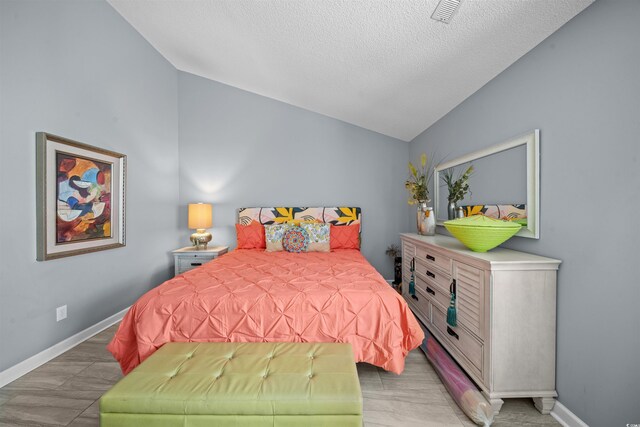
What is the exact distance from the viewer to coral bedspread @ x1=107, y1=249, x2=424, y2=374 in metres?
1.66

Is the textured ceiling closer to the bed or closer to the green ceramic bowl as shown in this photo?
the green ceramic bowl

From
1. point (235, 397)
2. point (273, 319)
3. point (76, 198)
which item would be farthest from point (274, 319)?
point (76, 198)

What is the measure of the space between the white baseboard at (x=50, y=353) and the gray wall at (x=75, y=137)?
0.05 metres

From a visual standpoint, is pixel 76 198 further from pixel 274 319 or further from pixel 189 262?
pixel 274 319

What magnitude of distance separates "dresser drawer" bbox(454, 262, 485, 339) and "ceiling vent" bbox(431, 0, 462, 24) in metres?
1.57

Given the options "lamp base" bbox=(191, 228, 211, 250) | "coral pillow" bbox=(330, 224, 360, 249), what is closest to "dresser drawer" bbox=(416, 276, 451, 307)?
"coral pillow" bbox=(330, 224, 360, 249)

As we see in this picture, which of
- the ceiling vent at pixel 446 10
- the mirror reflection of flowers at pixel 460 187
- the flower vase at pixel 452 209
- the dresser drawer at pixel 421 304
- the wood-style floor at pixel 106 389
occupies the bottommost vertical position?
the wood-style floor at pixel 106 389

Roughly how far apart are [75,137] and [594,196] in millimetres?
3743

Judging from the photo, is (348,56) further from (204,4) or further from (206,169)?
(206,169)

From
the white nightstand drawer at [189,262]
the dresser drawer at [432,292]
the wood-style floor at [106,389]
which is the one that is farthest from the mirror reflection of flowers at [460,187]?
the white nightstand drawer at [189,262]

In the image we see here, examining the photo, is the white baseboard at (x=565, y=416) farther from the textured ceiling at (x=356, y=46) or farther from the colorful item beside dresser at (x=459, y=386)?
the textured ceiling at (x=356, y=46)

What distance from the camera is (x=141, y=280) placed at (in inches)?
123

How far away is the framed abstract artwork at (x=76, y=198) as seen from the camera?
201 centimetres

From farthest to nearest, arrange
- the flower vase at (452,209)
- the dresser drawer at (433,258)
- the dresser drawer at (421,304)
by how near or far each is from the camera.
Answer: the flower vase at (452,209)
the dresser drawer at (421,304)
the dresser drawer at (433,258)
